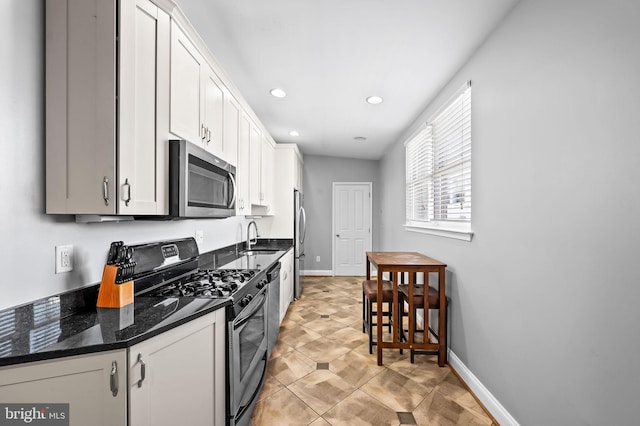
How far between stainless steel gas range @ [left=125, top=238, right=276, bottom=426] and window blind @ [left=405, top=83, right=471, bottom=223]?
181 centimetres

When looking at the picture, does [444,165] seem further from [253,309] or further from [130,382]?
[130,382]

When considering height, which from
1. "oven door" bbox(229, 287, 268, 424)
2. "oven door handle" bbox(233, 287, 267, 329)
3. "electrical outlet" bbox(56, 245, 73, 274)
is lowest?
"oven door" bbox(229, 287, 268, 424)

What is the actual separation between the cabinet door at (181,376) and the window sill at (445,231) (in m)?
1.86

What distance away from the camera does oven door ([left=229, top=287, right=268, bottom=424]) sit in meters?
1.45

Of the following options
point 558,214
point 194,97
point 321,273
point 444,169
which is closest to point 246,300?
point 194,97

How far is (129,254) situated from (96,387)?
62 cm

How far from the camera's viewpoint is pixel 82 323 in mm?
1095

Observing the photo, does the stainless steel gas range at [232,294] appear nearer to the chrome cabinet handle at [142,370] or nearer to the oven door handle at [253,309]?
the oven door handle at [253,309]

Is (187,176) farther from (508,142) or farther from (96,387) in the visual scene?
(508,142)

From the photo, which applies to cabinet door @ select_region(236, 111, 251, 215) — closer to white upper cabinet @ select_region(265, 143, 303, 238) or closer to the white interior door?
white upper cabinet @ select_region(265, 143, 303, 238)

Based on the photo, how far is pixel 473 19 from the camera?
5.65ft

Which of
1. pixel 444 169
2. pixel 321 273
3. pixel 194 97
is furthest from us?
pixel 321 273

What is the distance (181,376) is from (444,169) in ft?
8.71

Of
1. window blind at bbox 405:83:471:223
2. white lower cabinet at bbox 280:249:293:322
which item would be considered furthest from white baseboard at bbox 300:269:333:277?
window blind at bbox 405:83:471:223
